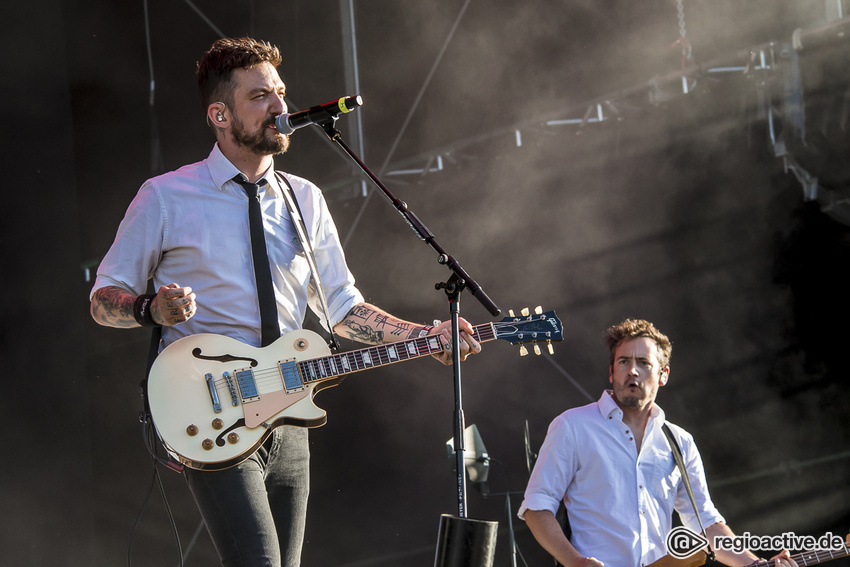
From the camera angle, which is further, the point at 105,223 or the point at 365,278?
the point at 365,278

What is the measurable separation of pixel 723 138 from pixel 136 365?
3.69m

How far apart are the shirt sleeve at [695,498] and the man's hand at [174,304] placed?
2.47 meters

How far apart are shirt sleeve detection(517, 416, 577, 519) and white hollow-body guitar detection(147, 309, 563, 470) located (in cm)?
131

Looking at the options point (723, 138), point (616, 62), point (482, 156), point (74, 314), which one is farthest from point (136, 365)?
point (723, 138)

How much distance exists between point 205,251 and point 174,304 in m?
0.35

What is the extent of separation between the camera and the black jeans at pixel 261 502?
188 centimetres

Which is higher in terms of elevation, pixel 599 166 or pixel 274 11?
pixel 274 11

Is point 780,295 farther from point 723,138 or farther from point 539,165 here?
point 539,165

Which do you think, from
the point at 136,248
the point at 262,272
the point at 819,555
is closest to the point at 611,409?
the point at 819,555

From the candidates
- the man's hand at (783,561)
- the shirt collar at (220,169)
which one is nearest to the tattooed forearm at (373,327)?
the shirt collar at (220,169)

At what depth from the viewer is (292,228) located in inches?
95.8

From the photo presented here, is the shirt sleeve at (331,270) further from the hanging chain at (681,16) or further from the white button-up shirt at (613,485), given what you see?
the hanging chain at (681,16)

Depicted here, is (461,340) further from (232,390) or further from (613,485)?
(613,485)

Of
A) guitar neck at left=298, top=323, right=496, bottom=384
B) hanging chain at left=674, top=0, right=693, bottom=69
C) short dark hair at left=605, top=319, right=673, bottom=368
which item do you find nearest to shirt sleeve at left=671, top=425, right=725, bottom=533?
short dark hair at left=605, top=319, right=673, bottom=368
